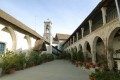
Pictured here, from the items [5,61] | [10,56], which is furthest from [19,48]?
[5,61]

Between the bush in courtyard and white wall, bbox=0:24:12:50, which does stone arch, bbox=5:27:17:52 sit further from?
the bush in courtyard

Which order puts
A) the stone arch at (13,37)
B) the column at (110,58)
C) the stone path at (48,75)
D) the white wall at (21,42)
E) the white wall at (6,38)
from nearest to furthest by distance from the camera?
1. the stone path at (48,75)
2. the column at (110,58)
3. the white wall at (6,38)
4. the stone arch at (13,37)
5. the white wall at (21,42)

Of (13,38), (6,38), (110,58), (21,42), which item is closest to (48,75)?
(110,58)

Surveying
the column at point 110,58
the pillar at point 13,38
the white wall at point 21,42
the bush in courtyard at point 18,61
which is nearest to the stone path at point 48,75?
the bush in courtyard at point 18,61

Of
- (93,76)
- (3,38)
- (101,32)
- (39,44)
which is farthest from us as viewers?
(39,44)

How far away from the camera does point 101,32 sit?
41.2ft

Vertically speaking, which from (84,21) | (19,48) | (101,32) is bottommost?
(19,48)

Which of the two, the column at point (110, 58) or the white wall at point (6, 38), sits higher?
the white wall at point (6, 38)

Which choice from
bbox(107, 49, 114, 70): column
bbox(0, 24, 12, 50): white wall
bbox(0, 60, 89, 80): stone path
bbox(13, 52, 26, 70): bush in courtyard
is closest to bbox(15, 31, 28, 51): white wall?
bbox(0, 24, 12, 50): white wall

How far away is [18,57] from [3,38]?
2.30 meters

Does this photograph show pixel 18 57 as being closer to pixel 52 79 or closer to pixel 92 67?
pixel 52 79

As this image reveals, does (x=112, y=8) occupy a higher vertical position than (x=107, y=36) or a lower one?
higher

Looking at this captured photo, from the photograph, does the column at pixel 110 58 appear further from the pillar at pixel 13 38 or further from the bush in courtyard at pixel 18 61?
the pillar at pixel 13 38

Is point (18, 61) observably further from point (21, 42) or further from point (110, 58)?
point (110, 58)
